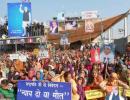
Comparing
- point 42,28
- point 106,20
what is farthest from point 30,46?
point 106,20

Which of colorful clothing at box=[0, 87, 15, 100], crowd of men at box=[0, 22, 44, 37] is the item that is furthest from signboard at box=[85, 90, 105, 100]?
crowd of men at box=[0, 22, 44, 37]

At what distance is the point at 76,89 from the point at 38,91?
1.03 metres

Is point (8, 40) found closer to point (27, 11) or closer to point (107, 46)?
point (27, 11)

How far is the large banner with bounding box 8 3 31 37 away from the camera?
56.6 m

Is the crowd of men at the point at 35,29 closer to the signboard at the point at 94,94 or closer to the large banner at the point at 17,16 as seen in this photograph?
the large banner at the point at 17,16

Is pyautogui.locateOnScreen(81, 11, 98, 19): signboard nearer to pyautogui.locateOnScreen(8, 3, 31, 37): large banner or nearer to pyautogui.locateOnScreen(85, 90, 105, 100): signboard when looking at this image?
pyautogui.locateOnScreen(85, 90, 105, 100): signboard

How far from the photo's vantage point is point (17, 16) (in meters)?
56.8

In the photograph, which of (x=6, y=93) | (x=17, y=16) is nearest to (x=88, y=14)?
(x=6, y=93)

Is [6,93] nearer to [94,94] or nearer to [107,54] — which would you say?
[94,94]

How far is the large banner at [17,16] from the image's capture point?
56.6 m

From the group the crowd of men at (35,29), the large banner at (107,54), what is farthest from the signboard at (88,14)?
the crowd of men at (35,29)

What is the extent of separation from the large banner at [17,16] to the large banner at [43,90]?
42.5 metres

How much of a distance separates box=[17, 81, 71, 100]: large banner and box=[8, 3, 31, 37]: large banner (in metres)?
42.5

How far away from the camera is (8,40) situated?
6894cm
